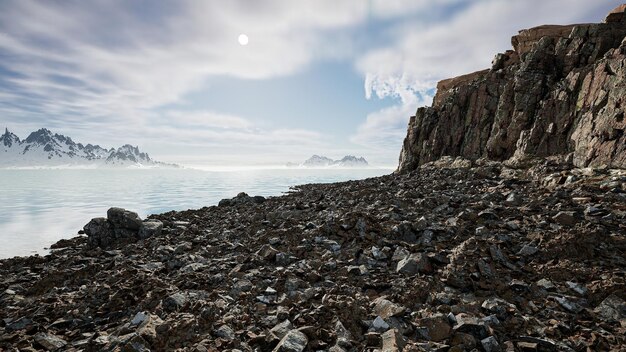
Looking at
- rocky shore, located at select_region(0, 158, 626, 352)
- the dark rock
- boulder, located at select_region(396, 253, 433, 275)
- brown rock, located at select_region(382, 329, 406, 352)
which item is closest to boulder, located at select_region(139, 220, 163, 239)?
the dark rock

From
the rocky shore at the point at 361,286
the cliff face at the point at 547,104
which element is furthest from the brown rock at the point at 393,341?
the cliff face at the point at 547,104

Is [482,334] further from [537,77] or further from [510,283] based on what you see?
[537,77]

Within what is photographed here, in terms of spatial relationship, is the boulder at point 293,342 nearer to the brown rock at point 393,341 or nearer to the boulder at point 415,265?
the brown rock at point 393,341

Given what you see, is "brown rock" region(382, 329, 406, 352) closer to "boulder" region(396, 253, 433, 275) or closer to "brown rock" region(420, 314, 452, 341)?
"brown rock" region(420, 314, 452, 341)

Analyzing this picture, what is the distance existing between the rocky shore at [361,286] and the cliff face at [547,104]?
8.79m

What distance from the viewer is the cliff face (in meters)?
20.9

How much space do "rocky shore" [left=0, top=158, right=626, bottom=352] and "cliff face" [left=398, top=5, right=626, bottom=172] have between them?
8.79 meters

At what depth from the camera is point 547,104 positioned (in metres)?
28.1

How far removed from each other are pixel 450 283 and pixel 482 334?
7.43ft

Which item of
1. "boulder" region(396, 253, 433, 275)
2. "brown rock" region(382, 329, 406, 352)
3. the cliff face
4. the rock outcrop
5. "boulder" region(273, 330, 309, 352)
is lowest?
the rock outcrop

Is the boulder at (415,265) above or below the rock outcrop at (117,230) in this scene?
above

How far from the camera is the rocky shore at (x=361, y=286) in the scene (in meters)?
6.02

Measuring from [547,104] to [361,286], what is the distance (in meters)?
31.1

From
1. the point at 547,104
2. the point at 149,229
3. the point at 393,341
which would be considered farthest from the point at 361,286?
the point at 547,104
